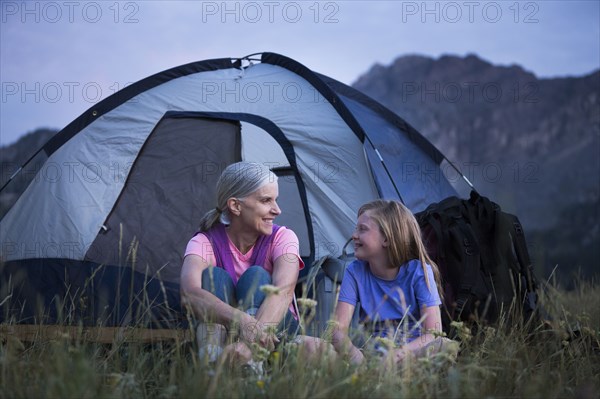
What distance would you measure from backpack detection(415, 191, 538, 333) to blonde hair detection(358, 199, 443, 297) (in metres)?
0.37

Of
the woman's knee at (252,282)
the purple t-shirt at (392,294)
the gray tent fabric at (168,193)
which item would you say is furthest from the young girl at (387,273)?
the gray tent fabric at (168,193)

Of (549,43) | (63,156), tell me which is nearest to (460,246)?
(63,156)

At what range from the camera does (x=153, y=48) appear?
7859 millimetres

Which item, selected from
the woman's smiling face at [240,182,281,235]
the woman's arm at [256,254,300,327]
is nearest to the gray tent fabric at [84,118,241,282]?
the woman's smiling face at [240,182,281,235]

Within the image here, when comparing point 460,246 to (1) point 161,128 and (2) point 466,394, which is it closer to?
(2) point 466,394

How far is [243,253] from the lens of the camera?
10.7ft

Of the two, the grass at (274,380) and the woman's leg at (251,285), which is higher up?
the woman's leg at (251,285)

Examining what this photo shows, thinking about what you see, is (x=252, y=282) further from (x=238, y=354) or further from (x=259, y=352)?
(x=259, y=352)

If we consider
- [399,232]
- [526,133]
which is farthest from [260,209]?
Result: [526,133]

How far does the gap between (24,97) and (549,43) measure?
1155 inches

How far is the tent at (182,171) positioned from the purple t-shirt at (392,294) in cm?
109

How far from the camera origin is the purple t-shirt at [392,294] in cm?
290

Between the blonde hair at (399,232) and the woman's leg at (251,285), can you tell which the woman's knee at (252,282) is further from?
the blonde hair at (399,232)

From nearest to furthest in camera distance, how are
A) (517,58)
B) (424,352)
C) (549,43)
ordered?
(424,352), (549,43), (517,58)
